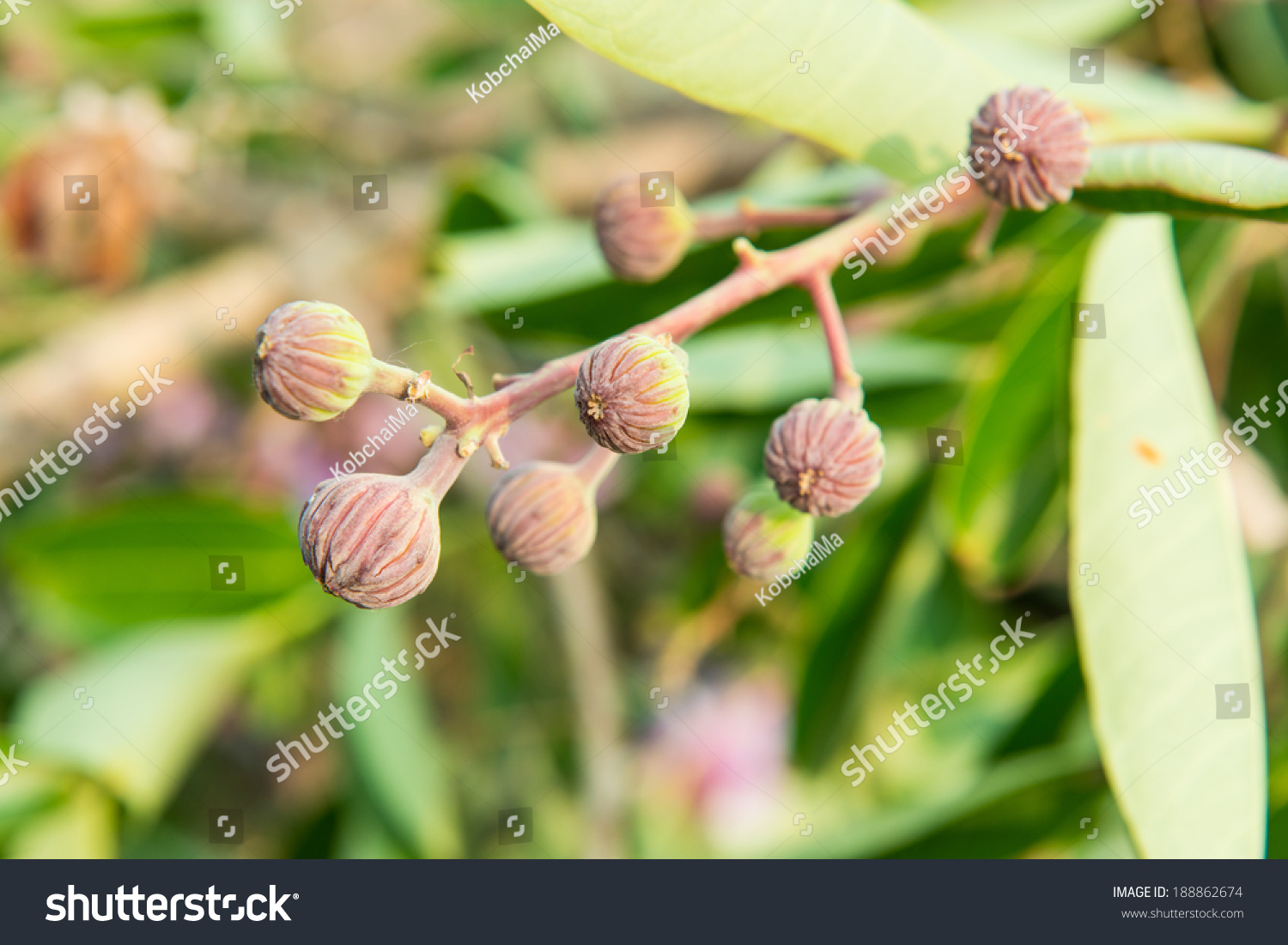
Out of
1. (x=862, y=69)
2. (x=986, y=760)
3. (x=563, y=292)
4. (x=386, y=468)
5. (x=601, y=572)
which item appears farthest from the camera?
(x=601, y=572)

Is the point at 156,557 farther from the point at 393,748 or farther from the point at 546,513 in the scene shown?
the point at 546,513

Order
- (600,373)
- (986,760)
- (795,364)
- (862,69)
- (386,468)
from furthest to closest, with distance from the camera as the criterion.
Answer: (386,468) → (986,760) → (795,364) → (862,69) → (600,373)

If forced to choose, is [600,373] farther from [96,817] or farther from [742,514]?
[96,817]

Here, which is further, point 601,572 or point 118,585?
point 601,572

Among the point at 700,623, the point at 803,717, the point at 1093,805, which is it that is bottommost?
the point at 1093,805

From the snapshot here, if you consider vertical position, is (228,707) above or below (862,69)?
below

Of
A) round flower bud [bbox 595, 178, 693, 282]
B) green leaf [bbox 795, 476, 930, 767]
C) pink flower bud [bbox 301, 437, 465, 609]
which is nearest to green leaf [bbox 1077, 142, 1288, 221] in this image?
round flower bud [bbox 595, 178, 693, 282]

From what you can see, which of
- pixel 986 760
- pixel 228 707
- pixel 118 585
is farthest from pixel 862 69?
pixel 228 707
